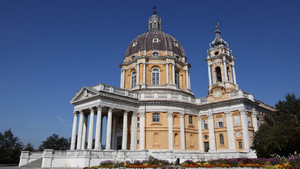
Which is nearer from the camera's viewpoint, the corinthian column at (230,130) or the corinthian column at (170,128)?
the corinthian column at (230,130)

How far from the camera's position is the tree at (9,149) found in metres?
34.7

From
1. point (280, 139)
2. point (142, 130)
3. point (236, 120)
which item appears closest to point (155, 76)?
point (142, 130)

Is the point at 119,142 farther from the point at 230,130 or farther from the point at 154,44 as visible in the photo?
the point at 154,44

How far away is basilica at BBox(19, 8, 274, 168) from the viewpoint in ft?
91.2

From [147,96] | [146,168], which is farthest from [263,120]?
[146,168]

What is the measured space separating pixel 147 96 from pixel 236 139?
13.1 metres

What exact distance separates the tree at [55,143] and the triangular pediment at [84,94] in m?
24.5

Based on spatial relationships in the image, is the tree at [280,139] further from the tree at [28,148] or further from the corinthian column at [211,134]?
the tree at [28,148]

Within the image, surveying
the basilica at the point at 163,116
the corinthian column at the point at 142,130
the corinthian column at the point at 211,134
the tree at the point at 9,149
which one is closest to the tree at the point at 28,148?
the tree at the point at 9,149

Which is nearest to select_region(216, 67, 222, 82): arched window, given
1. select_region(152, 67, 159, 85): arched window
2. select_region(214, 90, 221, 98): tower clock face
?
select_region(214, 90, 221, 98): tower clock face

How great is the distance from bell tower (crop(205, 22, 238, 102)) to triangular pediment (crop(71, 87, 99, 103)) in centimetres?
1698

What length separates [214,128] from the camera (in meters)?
34.2

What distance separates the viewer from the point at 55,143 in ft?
172

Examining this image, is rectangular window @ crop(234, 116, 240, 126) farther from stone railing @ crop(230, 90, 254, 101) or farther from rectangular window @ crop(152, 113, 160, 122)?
rectangular window @ crop(152, 113, 160, 122)
